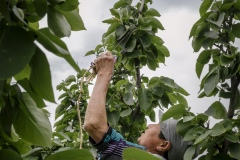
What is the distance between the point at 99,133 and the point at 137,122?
135 cm

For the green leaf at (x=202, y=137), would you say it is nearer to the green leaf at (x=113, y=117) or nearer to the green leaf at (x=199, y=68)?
the green leaf at (x=199, y=68)

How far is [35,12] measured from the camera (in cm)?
71

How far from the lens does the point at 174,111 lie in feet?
7.70

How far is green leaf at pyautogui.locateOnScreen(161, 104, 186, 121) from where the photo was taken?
232 cm

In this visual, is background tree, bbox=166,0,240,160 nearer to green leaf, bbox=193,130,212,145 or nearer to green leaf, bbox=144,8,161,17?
green leaf, bbox=193,130,212,145

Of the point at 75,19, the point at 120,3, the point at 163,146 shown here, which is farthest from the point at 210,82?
the point at 75,19

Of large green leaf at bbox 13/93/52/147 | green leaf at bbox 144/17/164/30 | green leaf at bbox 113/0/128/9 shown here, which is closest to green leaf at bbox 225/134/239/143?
green leaf at bbox 144/17/164/30

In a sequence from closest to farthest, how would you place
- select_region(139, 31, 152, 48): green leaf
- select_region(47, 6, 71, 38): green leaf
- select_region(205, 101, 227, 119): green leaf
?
1. select_region(47, 6, 71, 38): green leaf
2. select_region(205, 101, 227, 119): green leaf
3. select_region(139, 31, 152, 48): green leaf

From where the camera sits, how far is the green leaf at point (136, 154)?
483 millimetres

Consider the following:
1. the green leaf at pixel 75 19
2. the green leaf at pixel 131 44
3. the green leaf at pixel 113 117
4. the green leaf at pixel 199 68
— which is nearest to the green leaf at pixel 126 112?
the green leaf at pixel 113 117

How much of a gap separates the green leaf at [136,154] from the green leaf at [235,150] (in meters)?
1.82

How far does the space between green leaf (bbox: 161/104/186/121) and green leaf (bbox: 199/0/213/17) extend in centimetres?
64

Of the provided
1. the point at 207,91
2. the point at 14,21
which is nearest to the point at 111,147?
the point at 207,91

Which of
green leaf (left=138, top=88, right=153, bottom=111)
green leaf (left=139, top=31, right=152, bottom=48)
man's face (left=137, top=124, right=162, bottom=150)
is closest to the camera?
man's face (left=137, top=124, right=162, bottom=150)
